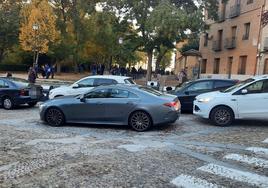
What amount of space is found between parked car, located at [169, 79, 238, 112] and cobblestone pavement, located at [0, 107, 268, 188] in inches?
112

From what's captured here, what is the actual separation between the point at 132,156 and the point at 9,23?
40746mm

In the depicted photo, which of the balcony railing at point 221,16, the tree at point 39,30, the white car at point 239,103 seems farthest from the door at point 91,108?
the balcony railing at point 221,16

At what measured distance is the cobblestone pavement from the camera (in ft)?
20.2

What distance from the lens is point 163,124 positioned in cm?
1157

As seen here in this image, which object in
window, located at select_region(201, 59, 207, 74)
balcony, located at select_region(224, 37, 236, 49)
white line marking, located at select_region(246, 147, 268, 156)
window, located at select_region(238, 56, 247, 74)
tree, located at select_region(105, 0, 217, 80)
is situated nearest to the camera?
white line marking, located at select_region(246, 147, 268, 156)

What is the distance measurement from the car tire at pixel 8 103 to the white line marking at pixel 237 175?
1068 cm

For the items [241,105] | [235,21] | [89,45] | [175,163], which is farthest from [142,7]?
[175,163]

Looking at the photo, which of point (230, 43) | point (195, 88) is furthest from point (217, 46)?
point (195, 88)

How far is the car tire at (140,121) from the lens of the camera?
35.4ft

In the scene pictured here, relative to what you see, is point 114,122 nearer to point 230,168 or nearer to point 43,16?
point 230,168

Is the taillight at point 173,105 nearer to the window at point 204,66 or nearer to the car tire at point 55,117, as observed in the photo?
the car tire at point 55,117

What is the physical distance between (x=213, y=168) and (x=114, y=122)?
185 inches

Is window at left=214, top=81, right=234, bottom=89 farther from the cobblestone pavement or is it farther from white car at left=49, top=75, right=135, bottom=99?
white car at left=49, top=75, right=135, bottom=99

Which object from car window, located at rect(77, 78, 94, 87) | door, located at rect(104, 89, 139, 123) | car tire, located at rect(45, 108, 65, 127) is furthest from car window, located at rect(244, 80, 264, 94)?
car window, located at rect(77, 78, 94, 87)
